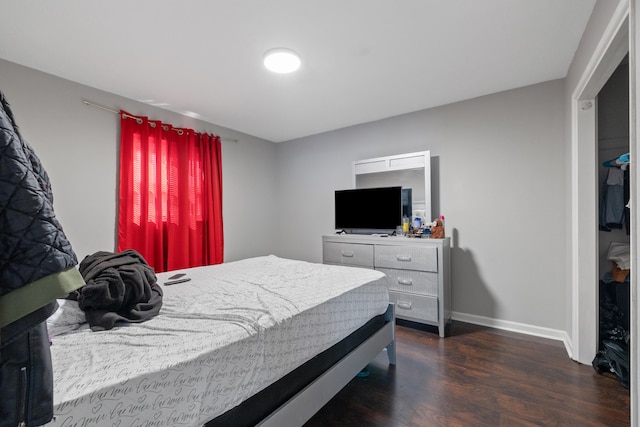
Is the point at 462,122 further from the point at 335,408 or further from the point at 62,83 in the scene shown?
the point at 62,83

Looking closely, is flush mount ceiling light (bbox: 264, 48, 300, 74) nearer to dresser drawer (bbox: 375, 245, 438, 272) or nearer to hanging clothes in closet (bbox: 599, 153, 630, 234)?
dresser drawer (bbox: 375, 245, 438, 272)

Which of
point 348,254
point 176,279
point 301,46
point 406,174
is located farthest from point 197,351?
point 406,174

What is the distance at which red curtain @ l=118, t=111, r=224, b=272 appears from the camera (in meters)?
3.02

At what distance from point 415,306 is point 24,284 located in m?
2.96

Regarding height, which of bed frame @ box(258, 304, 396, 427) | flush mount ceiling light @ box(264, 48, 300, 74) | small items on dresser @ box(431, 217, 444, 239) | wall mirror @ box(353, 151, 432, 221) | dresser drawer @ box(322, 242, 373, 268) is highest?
flush mount ceiling light @ box(264, 48, 300, 74)

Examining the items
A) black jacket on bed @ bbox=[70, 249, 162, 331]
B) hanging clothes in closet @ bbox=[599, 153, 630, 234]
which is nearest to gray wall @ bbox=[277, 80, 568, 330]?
hanging clothes in closet @ bbox=[599, 153, 630, 234]

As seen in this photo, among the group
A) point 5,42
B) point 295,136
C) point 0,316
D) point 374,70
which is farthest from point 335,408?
point 295,136

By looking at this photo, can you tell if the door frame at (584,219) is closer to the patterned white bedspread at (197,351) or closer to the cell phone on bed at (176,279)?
the patterned white bedspread at (197,351)

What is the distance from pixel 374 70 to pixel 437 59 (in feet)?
1.68

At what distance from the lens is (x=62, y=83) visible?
2.61 m

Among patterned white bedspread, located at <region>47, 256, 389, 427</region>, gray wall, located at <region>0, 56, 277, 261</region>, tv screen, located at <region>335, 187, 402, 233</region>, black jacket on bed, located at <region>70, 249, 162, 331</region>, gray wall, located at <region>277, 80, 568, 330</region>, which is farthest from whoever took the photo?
tv screen, located at <region>335, 187, 402, 233</region>

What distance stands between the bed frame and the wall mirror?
1.66 m

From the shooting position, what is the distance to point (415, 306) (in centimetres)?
292

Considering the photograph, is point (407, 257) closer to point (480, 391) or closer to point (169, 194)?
point (480, 391)
